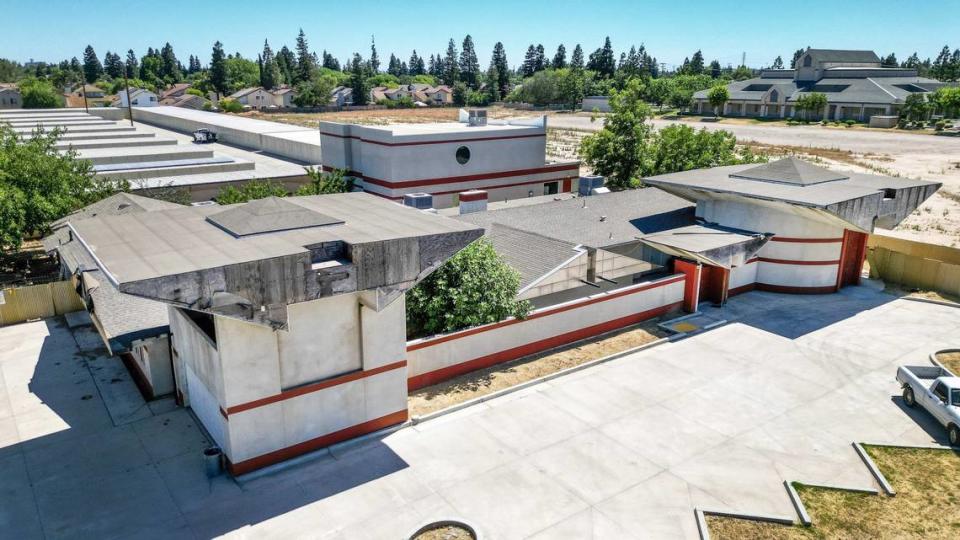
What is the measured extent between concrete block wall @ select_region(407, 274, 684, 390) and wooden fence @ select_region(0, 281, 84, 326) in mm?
16067

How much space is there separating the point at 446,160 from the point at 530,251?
58.0ft

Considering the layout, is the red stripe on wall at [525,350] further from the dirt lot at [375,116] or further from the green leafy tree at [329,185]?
the dirt lot at [375,116]

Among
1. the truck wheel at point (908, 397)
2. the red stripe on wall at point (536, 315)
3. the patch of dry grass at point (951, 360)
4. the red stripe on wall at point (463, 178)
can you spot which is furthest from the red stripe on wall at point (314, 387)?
the red stripe on wall at point (463, 178)

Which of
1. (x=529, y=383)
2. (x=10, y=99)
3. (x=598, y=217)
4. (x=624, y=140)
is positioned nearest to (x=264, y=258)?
(x=529, y=383)

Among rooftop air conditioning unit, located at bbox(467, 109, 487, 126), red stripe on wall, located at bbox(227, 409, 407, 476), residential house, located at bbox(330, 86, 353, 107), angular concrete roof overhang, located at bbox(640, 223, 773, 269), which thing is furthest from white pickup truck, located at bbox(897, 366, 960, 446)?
residential house, located at bbox(330, 86, 353, 107)

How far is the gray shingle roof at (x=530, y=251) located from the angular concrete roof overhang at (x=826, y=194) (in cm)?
861

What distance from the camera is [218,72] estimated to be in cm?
17950

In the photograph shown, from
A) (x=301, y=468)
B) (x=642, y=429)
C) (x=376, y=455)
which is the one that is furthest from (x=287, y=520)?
(x=642, y=429)

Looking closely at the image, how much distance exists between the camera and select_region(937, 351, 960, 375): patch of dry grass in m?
23.5

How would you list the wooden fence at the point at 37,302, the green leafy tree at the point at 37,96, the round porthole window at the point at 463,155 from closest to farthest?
the wooden fence at the point at 37,302 < the round porthole window at the point at 463,155 < the green leafy tree at the point at 37,96

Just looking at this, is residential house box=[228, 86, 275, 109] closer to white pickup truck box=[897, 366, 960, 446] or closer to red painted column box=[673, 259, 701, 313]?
red painted column box=[673, 259, 701, 313]

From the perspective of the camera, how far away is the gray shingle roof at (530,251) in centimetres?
2536

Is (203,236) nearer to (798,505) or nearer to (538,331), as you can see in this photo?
(538,331)

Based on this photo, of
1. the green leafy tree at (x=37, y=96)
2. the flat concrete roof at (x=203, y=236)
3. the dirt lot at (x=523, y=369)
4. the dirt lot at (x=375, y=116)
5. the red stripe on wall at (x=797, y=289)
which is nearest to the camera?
the flat concrete roof at (x=203, y=236)
